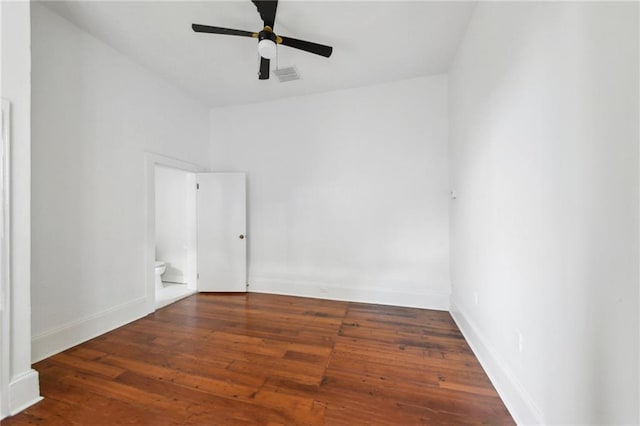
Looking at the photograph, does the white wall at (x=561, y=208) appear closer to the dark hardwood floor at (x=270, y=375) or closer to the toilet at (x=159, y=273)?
the dark hardwood floor at (x=270, y=375)

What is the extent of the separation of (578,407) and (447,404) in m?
0.74

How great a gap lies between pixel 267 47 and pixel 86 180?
2.11 m

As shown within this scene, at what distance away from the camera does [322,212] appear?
3441 mm

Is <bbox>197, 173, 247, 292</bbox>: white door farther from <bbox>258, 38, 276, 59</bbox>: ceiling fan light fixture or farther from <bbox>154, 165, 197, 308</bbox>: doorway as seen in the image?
<bbox>258, 38, 276, 59</bbox>: ceiling fan light fixture

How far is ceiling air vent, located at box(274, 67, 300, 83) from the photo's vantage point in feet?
9.15

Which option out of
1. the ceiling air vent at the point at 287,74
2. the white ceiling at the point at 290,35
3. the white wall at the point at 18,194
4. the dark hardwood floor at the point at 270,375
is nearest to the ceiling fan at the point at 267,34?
the white ceiling at the point at 290,35

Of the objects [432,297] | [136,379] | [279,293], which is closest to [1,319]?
[136,379]

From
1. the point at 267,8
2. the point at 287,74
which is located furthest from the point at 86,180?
the point at 287,74

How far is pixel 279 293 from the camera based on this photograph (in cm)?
357

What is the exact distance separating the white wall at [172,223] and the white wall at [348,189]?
2.81 ft

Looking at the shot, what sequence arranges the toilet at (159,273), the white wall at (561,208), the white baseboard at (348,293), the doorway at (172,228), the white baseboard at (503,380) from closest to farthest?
the white wall at (561,208) → the white baseboard at (503,380) → the white baseboard at (348,293) → the toilet at (159,273) → the doorway at (172,228)

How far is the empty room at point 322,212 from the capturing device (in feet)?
3.10

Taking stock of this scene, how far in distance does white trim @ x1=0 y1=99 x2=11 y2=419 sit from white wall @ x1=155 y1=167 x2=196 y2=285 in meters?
2.58

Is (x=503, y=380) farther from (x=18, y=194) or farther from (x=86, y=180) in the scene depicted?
(x=86, y=180)
